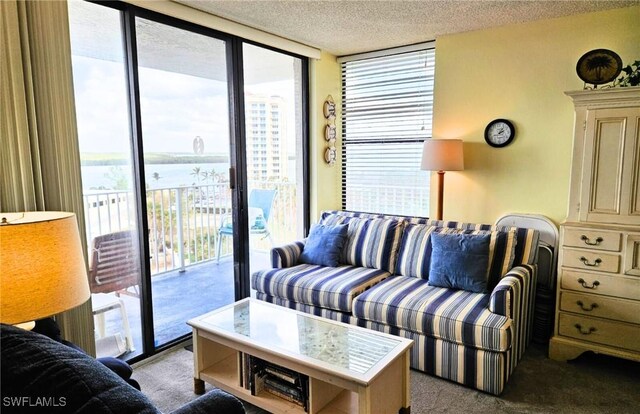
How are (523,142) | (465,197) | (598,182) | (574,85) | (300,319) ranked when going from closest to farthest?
(300,319) < (598,182) < (574,85) < (523,142) < (465,197)

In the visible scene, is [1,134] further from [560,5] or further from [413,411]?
[560,5]

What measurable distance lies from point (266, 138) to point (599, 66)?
2.57 meters

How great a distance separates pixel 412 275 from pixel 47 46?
2686 mm

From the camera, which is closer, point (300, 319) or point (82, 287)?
point (82, 287)

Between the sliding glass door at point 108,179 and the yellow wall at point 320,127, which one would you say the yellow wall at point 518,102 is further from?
the sliding glass door at point 108,179

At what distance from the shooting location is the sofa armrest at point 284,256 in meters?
3.35

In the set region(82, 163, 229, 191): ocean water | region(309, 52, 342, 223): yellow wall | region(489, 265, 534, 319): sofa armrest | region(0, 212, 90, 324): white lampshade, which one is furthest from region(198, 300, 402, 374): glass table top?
region(309, 52, 342, 223): yellow wall

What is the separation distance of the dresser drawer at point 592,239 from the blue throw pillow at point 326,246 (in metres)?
1.59

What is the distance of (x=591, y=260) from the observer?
2.59 m

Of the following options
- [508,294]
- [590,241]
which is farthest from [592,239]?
[508,294]

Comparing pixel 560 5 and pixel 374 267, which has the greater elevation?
pixel 560 5

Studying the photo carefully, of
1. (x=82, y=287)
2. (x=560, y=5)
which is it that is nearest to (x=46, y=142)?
(x=82, y=287)

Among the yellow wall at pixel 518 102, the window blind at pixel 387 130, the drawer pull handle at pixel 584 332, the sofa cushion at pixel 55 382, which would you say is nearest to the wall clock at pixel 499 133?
the yellow wall at pixel 518 102

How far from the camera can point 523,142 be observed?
3.29m
